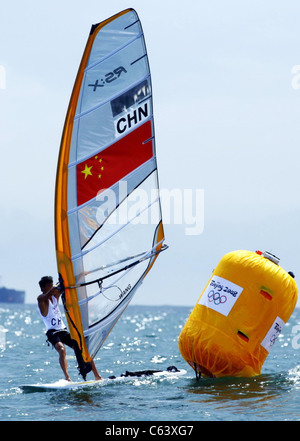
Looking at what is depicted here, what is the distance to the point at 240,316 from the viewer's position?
9.66m

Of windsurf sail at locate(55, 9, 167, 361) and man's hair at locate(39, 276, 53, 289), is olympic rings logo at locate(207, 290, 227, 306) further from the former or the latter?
man's hair at locate(39, 276, 53, 289)

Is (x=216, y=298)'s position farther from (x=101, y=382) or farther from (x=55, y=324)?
(x=55, y=324)

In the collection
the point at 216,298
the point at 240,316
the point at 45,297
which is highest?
the point at 45,297

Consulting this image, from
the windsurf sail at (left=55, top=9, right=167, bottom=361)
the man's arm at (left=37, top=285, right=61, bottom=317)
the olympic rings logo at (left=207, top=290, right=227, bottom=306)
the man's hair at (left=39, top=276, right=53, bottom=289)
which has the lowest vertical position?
the olympic rings logo at (left=207, top=290, right=227, bottom=306)

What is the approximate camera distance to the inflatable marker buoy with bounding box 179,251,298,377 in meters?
9.67

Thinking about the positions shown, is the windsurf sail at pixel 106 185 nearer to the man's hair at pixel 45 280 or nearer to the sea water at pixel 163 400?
the man's hair at pixel 45 280

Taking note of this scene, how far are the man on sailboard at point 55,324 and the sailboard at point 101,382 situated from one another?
19 centimetres

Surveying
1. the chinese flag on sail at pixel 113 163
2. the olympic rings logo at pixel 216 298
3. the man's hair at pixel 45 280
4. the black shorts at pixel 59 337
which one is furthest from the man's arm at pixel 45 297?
the olympic rings logo at pixel 216 298

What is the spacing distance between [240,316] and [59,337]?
253 centimetres

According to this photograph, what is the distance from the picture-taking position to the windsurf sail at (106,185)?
9.28m

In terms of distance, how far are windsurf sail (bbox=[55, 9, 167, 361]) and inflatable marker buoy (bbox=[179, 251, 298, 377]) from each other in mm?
1043

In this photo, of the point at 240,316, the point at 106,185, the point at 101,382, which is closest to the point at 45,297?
the point at 101,382

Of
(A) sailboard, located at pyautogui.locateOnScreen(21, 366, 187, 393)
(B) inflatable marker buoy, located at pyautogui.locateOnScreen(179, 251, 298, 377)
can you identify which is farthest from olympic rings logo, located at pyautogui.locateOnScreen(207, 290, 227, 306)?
(A) sailboard, located at pyautogui.locateOnScreen(21, 366, 187, 393)
